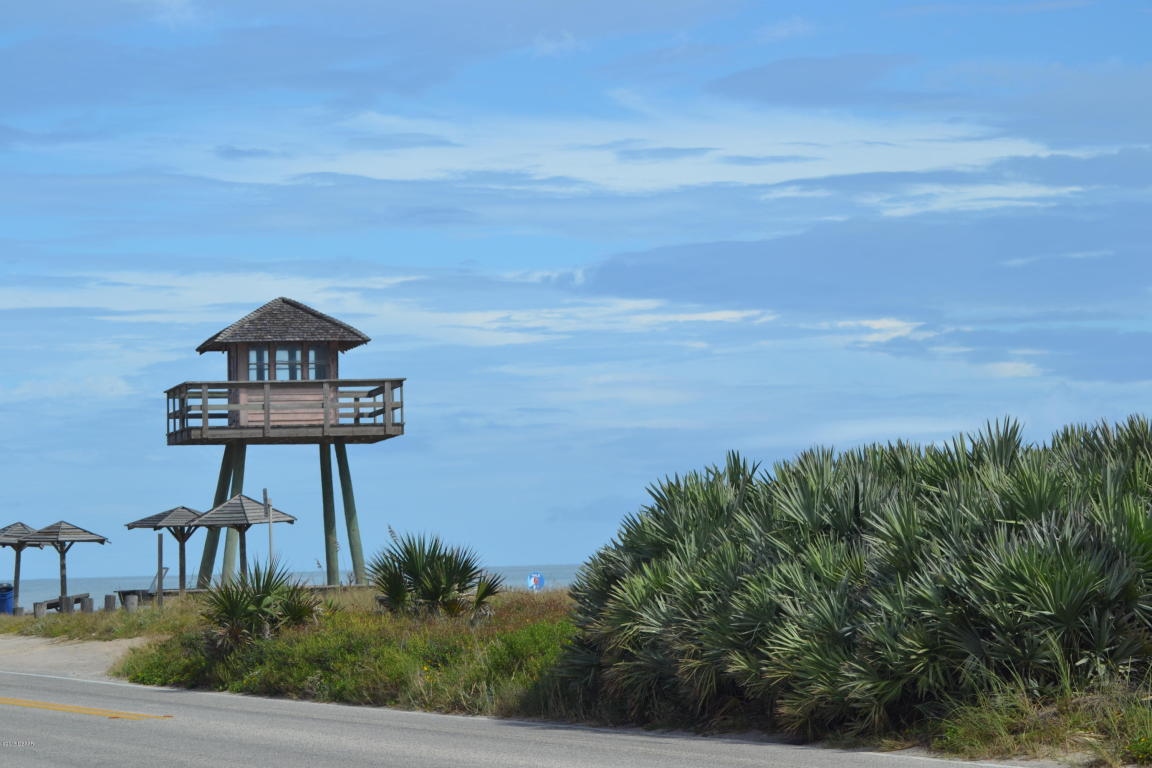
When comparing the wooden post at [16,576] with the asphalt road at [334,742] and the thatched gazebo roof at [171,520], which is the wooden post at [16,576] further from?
the asphalt road at [334,742]

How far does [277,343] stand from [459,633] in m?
21.9

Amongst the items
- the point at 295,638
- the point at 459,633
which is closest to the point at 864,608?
the point at 459,633

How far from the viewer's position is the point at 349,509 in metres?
44.1

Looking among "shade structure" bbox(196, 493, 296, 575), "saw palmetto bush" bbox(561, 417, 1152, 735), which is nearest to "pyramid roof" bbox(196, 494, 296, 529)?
Answer: "shade structure" bbox(196, 493, 296, 575)

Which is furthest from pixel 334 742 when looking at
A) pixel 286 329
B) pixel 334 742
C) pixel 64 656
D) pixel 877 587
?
pixel 286 329

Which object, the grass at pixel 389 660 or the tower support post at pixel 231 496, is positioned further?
the tower support post at pixel 231 496

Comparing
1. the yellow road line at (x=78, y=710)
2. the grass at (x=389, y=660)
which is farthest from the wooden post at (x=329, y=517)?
the yellow road line at (x=78, y=710)

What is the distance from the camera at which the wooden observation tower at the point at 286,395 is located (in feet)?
135

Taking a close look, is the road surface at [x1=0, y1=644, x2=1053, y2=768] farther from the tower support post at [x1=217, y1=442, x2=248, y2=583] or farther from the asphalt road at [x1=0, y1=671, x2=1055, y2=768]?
the tower support post at [x1=217, y1=442, x2=248, y2=583]

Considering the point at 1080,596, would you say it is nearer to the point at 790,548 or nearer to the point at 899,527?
the point at 899,527

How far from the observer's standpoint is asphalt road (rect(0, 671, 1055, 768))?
507 inches

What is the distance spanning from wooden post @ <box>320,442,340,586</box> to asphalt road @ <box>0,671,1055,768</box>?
75.2ft

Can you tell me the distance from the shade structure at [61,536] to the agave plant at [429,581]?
83.7 feet

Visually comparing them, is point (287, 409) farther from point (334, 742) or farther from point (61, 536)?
point (334, 742)
